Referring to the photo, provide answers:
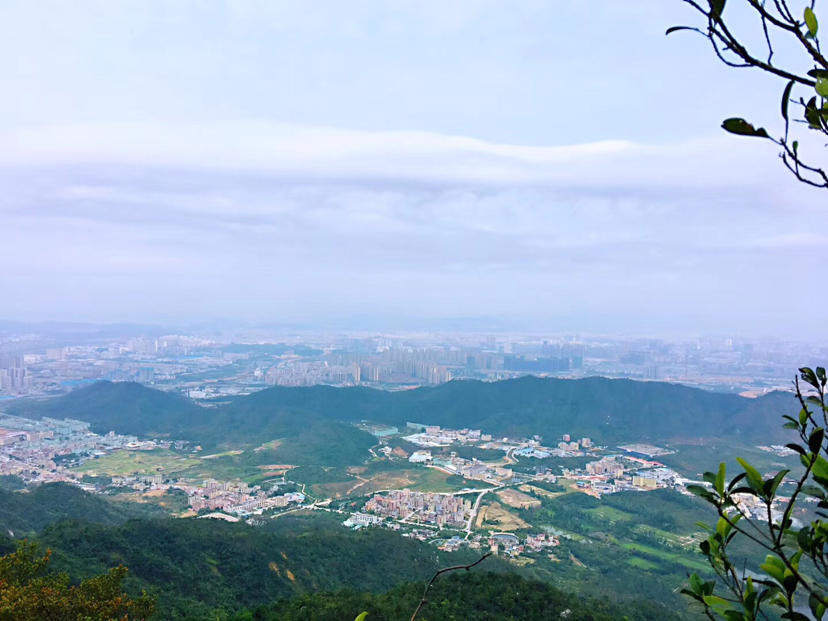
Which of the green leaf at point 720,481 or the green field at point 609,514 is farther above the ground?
the green leaf at point 720,481

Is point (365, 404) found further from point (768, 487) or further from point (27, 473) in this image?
point (768, 487)

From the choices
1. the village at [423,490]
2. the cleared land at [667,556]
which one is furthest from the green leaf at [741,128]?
the cleared land at [667,556]

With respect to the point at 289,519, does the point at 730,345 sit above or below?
above

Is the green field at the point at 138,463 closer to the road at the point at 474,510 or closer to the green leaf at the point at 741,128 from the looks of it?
the road at the point at 474,510

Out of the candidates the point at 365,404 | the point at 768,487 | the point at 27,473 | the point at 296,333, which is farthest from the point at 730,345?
the point at 768,487

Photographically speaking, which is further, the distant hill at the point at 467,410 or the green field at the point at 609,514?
the distant hill at the point at 467,410

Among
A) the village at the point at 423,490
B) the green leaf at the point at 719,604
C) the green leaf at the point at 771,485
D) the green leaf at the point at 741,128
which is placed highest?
the green leaf at the point at 741,128

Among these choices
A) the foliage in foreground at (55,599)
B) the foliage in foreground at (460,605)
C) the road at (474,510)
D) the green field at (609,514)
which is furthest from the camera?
the green field at (609,514)

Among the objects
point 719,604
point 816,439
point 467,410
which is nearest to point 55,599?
point 719,604
